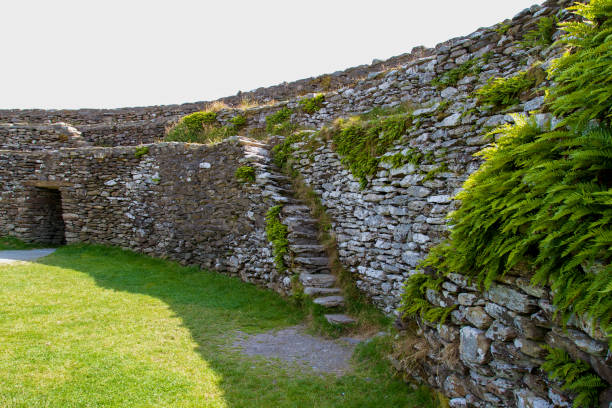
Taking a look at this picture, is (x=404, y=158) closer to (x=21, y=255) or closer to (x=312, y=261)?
Answer: (x=312, y=261)

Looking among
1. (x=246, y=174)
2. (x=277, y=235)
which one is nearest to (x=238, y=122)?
(x=246, y=174)

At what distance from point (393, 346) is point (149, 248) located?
9.61 metres

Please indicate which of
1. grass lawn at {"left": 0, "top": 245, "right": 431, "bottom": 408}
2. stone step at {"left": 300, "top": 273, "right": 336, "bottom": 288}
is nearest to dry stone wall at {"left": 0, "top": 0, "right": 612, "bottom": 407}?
stone step at {"left": 300, "top": 273, "right": 336, "bottom": 288}

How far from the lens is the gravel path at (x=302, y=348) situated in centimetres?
586

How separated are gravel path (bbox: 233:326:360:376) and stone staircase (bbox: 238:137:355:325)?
570 mm

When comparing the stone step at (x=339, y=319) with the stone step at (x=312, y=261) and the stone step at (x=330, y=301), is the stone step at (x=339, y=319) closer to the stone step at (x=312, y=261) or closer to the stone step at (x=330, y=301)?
the stone step at (x=330, y=301)

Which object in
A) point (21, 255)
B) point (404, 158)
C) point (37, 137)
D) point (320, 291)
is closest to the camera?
point (404, 158)

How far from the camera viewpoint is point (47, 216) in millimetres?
14844

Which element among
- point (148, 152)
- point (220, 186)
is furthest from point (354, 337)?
point (148, 152)

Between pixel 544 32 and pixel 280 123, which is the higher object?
pixel 544 32

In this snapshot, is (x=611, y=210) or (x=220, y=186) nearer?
(x=611, y=210)

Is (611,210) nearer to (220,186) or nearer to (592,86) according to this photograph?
(592,86)

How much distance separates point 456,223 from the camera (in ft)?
12.7

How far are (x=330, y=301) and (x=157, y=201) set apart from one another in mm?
7441
